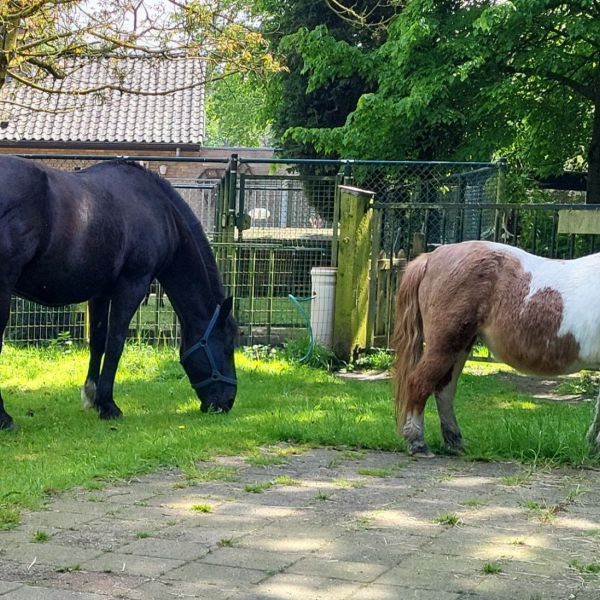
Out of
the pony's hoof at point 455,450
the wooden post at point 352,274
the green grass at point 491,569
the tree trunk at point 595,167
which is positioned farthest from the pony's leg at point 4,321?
the tree trunk at point 595,167

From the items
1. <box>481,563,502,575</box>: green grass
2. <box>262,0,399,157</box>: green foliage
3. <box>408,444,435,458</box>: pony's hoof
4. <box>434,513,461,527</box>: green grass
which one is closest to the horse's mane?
<box>408,444,435,458</box>: pony's hoof

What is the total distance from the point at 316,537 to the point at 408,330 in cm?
248

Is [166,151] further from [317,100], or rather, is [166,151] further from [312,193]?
[312,193]

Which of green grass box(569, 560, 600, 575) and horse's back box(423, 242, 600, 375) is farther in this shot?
horse's back box(423, 242, 600, 375)

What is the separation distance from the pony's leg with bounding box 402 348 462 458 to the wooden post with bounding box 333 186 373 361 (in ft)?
15.1

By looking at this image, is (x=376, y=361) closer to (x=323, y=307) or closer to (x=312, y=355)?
(x=312, y=355)

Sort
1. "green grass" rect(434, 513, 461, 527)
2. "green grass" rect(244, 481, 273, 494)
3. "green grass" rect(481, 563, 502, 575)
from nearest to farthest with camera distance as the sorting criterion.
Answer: "green grass" rect(481, 563, 502, 575), "green grass" rect(434, 513, 461, 527), "green grass" rect(244, 481, 273, 494)

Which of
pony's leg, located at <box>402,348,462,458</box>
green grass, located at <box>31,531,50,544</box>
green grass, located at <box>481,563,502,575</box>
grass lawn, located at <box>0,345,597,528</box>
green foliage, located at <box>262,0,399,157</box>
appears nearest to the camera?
green grass, located at <box>481,563,502,575</box>

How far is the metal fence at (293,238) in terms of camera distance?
11203 millimetres

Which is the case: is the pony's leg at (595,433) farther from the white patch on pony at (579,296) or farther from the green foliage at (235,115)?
the green foliage at (235,115)

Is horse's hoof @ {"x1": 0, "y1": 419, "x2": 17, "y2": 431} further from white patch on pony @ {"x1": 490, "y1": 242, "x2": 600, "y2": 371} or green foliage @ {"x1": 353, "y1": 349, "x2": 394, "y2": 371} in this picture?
green foliage @ {"x1": 353, "y1": 349, "x2": 394, "y2": 371}

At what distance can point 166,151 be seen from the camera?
2922 centimetres

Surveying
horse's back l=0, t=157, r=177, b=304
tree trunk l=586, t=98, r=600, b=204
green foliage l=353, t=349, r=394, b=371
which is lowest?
green foliage l=353, t=349, r=394, b=371

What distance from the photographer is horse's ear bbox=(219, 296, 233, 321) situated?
26.5 feet
